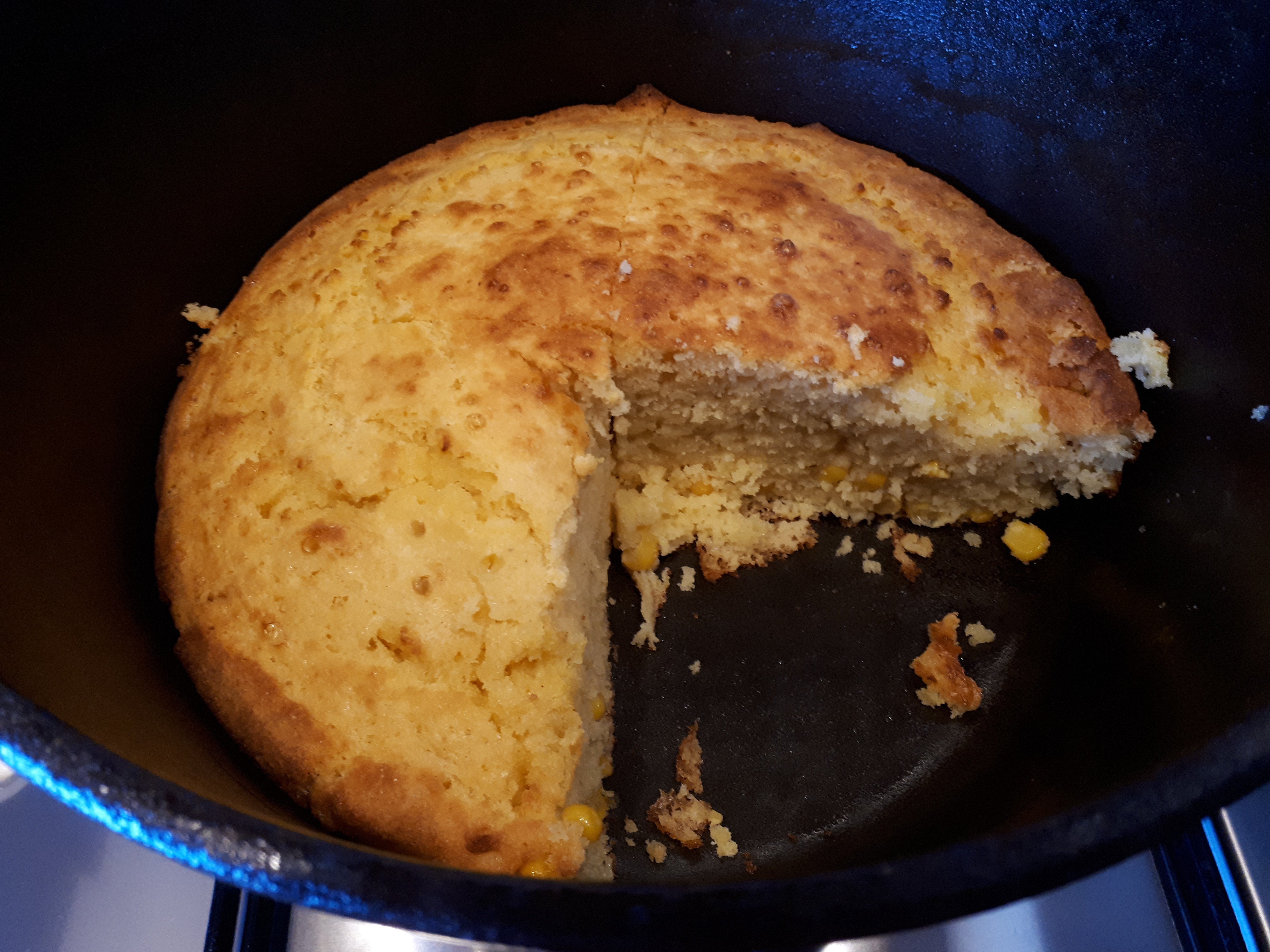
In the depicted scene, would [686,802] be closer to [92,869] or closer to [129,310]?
[92,869]

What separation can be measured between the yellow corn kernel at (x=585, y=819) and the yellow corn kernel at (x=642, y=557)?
2.47 feet

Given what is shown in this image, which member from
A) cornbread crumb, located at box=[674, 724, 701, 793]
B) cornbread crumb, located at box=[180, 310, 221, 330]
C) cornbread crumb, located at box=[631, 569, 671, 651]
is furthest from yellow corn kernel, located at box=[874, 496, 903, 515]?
cornbread crumb, located at box=[180, 310, 221, 330]

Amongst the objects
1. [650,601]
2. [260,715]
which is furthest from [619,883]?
[650,601]

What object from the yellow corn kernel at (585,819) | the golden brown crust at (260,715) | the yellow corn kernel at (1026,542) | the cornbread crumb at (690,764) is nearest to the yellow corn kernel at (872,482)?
the yellow corn kernel at (1026,542)

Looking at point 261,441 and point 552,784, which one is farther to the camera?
point 261,441

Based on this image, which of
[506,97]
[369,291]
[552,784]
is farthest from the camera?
[506,97]

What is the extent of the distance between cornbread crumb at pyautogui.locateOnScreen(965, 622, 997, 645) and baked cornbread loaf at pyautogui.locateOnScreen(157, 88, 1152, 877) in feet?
1.25

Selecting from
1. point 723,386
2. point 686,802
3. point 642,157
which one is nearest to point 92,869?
point 686,802

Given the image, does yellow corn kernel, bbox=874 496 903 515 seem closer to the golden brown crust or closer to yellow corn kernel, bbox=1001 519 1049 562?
yellow corn kernel, bbox=1001 519 1049 562

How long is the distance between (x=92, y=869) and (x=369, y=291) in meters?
1.54

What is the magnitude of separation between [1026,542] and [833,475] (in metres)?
0.60

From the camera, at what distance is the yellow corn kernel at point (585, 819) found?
188cm

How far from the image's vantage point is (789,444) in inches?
103

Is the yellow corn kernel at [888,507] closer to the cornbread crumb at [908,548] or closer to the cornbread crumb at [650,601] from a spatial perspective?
the cornbread crumb at [908,548]
